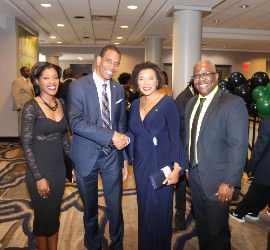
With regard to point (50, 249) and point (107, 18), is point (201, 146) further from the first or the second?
point (107, 18)

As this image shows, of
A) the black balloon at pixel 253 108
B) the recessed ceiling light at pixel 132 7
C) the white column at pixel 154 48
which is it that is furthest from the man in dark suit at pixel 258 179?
the white column at pixel 154 48

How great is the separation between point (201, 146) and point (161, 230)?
2.41ft

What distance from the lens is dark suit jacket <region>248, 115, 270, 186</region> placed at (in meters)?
3.26

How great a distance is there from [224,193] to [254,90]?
3.42m

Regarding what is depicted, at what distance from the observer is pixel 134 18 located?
339 inches

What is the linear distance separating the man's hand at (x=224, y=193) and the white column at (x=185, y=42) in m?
5.36

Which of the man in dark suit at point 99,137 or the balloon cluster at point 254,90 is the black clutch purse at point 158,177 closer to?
the man in dark suit at point 99,137

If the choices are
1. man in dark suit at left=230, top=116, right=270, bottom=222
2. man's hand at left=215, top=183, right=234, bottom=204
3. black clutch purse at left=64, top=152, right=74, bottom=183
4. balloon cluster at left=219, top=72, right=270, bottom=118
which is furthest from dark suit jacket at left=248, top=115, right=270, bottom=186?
black clutch purse at left=64, top=152, right=74, bottom=183

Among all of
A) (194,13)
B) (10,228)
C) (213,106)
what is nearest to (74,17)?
(194,13)

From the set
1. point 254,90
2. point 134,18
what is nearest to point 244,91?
point 254,90

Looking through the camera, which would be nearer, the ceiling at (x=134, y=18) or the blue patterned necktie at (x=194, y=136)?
the blue patterned necktie at (x=194, y=136)

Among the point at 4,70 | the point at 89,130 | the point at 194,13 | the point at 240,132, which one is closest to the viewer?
the point at 240,132

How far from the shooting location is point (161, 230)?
8.04 feet

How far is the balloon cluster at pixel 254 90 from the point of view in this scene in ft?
15.5
